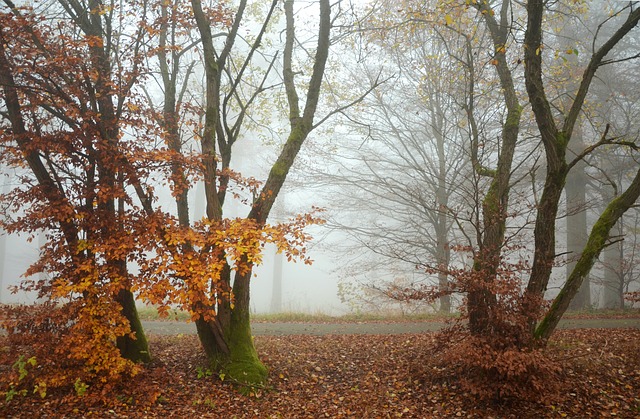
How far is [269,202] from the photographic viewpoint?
7043 mm

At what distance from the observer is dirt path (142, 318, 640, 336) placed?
31.0 ft

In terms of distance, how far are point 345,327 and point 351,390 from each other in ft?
12.5

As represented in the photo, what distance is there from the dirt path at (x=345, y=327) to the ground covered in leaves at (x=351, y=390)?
1.57 meters

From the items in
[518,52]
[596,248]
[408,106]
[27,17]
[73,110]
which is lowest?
[596,248]

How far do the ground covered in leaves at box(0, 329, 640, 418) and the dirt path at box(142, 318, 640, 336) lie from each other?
157 cm

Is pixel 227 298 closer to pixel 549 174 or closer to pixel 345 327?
pixel 345 327

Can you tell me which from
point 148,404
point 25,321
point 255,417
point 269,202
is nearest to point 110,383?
point 148,404

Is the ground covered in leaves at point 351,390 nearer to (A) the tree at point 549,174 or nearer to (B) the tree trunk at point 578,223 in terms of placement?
(A) the tree at point 549,174

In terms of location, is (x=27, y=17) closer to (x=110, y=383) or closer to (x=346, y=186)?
(x=110, y=383)

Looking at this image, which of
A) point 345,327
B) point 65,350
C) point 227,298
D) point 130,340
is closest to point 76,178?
point 65,350

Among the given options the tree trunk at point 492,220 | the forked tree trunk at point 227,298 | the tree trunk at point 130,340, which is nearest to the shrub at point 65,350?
the tree trunk at point 130,340

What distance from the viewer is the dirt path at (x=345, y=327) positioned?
31.0ft

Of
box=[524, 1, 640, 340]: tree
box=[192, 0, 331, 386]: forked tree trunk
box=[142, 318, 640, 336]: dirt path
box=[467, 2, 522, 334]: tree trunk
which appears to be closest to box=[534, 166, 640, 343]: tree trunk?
box=[524, 1, 640, 340]: tree

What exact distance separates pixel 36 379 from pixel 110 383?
2.85 feet
